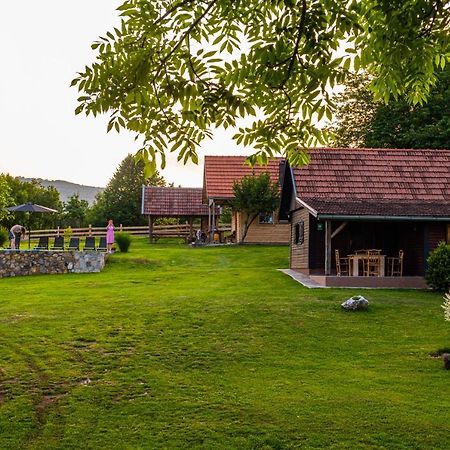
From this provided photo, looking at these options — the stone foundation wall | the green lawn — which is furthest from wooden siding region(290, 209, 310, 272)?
the stone foundation wall

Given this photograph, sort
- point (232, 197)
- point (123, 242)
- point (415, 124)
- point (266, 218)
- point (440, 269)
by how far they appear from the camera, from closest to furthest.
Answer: point (440, 269) < point (123, 242) < point (266, 218) < point (232, 197) < point (415, 124)

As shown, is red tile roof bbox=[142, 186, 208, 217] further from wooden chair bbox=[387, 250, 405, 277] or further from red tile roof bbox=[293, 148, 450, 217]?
wooden chair bbox=[387, 250, 405, 277]

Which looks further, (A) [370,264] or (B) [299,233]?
(B) [299,233]

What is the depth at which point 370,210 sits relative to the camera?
19.6 m

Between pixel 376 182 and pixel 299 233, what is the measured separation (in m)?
3.80

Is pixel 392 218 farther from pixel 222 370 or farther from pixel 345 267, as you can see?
pixel 222 370

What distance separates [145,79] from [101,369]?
5996 millimetres

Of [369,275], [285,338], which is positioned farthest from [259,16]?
[369,275]

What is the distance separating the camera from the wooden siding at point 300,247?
2245 centimetres

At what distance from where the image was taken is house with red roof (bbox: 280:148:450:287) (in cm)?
1941

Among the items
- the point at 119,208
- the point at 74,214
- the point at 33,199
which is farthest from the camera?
the point at 74,214

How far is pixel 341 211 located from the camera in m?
19.2

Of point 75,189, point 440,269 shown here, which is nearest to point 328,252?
point 440,269

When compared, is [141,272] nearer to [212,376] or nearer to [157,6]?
[212,376]
